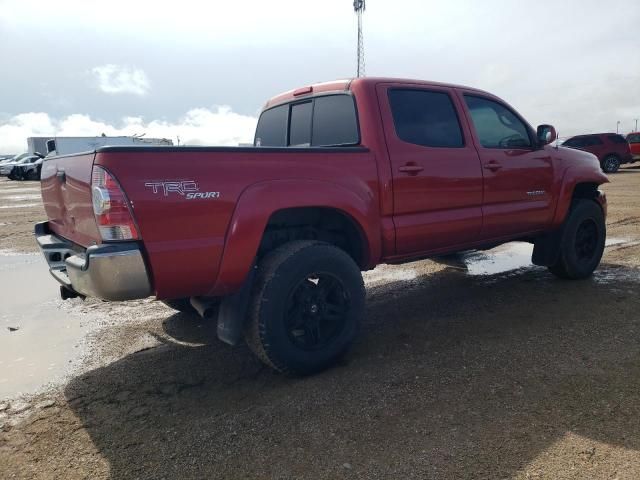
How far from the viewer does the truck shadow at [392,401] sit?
2326mm

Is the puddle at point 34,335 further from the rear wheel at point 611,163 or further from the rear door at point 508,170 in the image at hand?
the rear wheel at point 611,163

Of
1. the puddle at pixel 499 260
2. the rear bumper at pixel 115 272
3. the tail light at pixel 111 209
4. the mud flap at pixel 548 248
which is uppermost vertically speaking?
the tail light at pixel 111 209

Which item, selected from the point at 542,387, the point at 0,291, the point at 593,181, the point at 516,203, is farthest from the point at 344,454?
the point at 0,291

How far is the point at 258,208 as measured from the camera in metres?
2.86

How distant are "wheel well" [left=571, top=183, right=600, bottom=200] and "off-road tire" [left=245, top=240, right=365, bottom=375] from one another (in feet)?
10.9

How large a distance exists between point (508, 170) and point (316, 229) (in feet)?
6.56

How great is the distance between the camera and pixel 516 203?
4.48 m

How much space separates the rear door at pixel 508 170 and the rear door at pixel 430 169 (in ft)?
0.54

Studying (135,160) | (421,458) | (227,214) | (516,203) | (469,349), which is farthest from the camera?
(516,203)

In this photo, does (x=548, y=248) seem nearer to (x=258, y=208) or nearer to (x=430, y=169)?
(x=430, y=169)

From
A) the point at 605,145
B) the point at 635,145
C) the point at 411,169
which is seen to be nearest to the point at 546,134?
the point at 411,169

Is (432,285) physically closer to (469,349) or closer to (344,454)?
(469,349)

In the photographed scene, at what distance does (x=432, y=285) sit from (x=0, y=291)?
16.2 feet

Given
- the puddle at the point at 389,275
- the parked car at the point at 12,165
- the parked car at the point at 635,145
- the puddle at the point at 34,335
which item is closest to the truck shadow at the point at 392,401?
the puddle at the point at 34,335
